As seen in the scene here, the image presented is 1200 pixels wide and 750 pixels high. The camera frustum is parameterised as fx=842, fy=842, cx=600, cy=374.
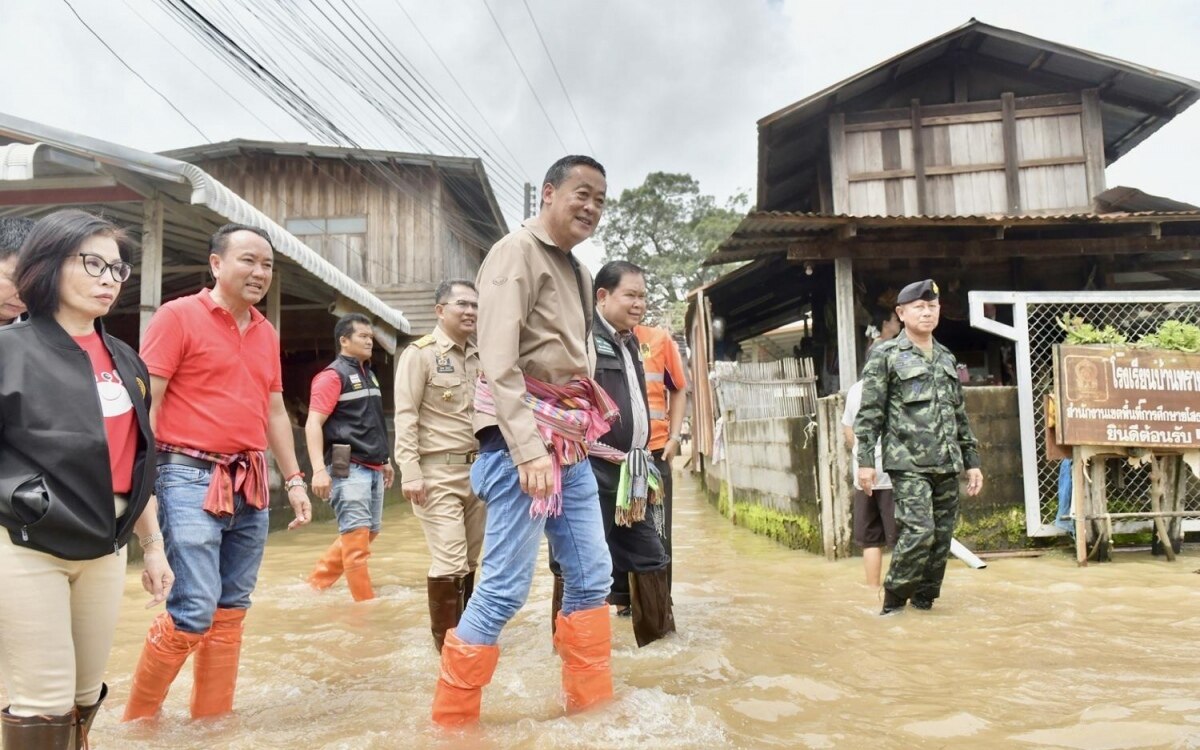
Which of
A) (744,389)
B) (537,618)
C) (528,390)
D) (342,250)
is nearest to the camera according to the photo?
(528,390)

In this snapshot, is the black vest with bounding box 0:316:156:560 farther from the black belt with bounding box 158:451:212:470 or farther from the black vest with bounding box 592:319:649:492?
the black vest with bounding box 592:319:649:492

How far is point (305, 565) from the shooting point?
7504 millimetres

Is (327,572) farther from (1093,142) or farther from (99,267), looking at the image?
(1093,142)

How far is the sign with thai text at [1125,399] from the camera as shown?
6.24 meters

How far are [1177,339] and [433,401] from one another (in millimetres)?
5692

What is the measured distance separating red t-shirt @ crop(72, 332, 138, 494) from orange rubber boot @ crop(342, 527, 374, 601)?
3148mm

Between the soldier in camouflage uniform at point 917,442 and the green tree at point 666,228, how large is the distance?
3073cm

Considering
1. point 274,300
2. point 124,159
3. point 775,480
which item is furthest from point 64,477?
point 274,300

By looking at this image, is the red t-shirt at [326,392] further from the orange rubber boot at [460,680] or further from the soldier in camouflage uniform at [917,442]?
the soldier in camouflage uniform at [917,442]

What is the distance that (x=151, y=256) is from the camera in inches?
301

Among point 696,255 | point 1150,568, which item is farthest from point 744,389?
point 696,255

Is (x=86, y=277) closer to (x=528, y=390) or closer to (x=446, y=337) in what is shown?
(x=528, y=390)

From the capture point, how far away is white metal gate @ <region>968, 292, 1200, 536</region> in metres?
6.69

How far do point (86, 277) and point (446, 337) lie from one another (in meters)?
2.38
